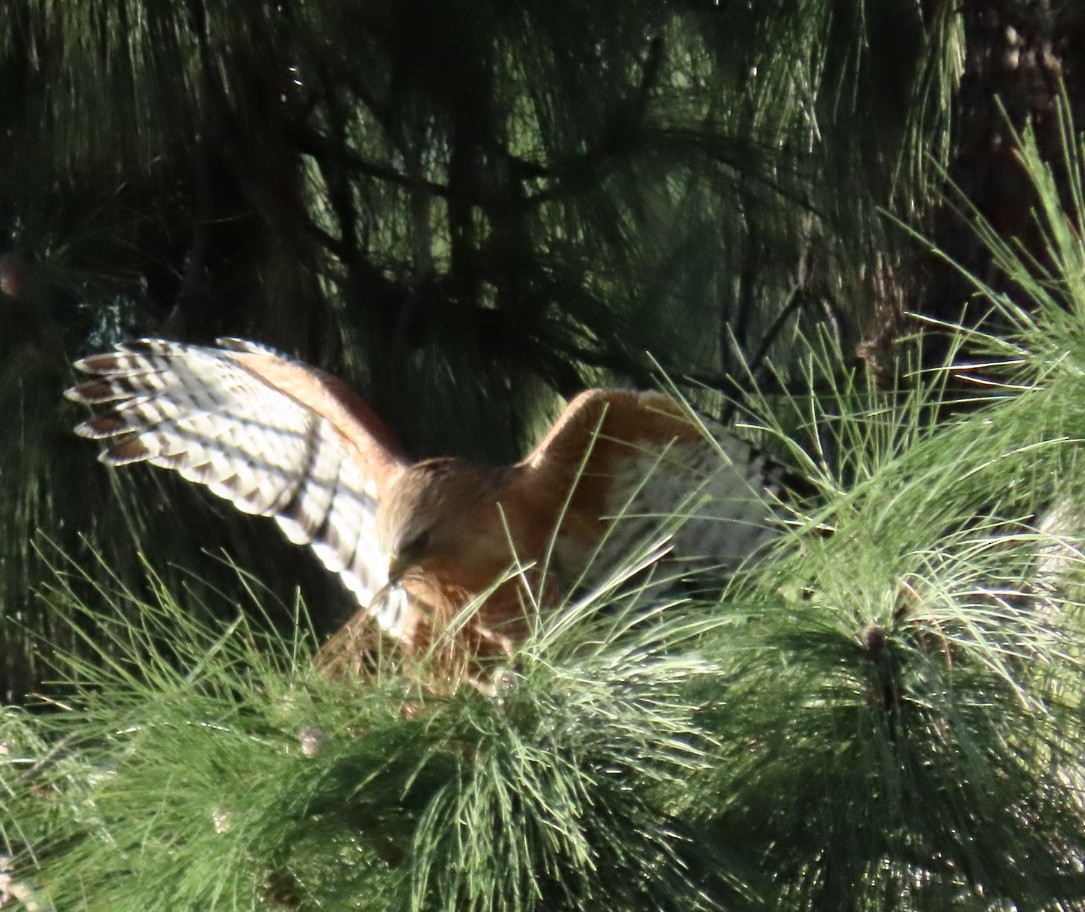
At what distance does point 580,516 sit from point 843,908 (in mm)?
1067

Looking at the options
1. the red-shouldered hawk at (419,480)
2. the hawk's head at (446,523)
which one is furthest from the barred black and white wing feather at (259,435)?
the hawk's head at (446,523)

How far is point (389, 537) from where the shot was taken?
2.14m

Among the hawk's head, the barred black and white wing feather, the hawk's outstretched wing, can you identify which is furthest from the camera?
the barred black and white wing feather

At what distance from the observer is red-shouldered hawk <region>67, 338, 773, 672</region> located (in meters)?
2.05

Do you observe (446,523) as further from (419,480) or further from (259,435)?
(259,435)

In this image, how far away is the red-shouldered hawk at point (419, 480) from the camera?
2055mm

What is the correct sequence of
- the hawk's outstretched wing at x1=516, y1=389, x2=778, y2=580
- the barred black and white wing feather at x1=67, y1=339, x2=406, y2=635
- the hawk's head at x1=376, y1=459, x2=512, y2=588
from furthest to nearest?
the barred black and white wing feather at x1=67, y1=339, x2=406, y2=635
the hawk's head at x1=376, y1=459, x2=512, y2=588
the hawk's outstretched wing at x1=516, y1=389, x2=778, y2=580

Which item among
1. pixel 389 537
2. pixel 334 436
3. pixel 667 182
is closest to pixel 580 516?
pixel 389 537

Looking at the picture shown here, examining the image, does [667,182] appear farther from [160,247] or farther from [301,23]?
[160,247]

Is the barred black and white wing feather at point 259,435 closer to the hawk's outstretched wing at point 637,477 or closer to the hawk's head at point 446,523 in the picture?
the hawk's head at point 446,523

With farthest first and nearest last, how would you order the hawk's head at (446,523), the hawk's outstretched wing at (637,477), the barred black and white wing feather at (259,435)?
the barred black and white wing feather at (259,435)
the hawk's head at (446,523)
the hawk's outstretched wing at (637,477)

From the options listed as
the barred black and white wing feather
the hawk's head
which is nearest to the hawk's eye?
the hawk's head

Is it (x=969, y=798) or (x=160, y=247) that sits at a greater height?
(x=160, y=247)

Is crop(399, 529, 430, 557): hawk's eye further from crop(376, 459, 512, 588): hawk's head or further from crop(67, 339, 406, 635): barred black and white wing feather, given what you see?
crop(67, 339, 406, 635): barred black and white wing feather
